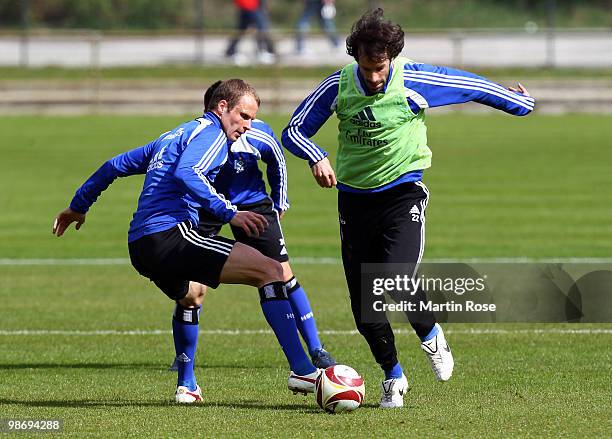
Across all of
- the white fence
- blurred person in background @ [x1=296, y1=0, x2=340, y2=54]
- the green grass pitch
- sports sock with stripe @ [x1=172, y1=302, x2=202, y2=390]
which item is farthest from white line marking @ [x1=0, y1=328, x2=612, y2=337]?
blurred person in background @ [x1=296, y1=0, x2=340, y2=54]

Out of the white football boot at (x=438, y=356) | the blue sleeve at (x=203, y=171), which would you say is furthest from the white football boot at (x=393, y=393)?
the blue sleeve at (x=203, y=171)

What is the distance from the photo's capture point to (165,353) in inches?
400

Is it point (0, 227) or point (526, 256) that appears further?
point (0, 227)

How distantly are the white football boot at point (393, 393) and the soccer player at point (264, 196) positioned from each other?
4.06ft

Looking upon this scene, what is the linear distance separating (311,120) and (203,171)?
797mm

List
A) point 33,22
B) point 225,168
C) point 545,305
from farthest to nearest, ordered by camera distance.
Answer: point 33,22
point 545,305
point 225,168

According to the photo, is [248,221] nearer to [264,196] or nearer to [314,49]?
[264,196]

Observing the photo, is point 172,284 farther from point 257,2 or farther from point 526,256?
point 257,2

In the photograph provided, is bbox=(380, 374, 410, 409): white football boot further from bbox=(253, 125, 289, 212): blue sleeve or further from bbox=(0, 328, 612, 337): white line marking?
bbox=(0, 328, 612, 337): white line marking

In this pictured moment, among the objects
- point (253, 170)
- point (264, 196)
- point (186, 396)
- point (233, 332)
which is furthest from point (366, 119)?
point (233, 332)

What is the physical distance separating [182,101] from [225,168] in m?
24.5

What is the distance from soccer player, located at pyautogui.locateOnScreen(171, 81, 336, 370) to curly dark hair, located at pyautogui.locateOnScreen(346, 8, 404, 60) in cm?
163

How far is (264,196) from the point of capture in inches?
374

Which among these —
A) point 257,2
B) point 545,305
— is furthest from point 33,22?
point 545,305
